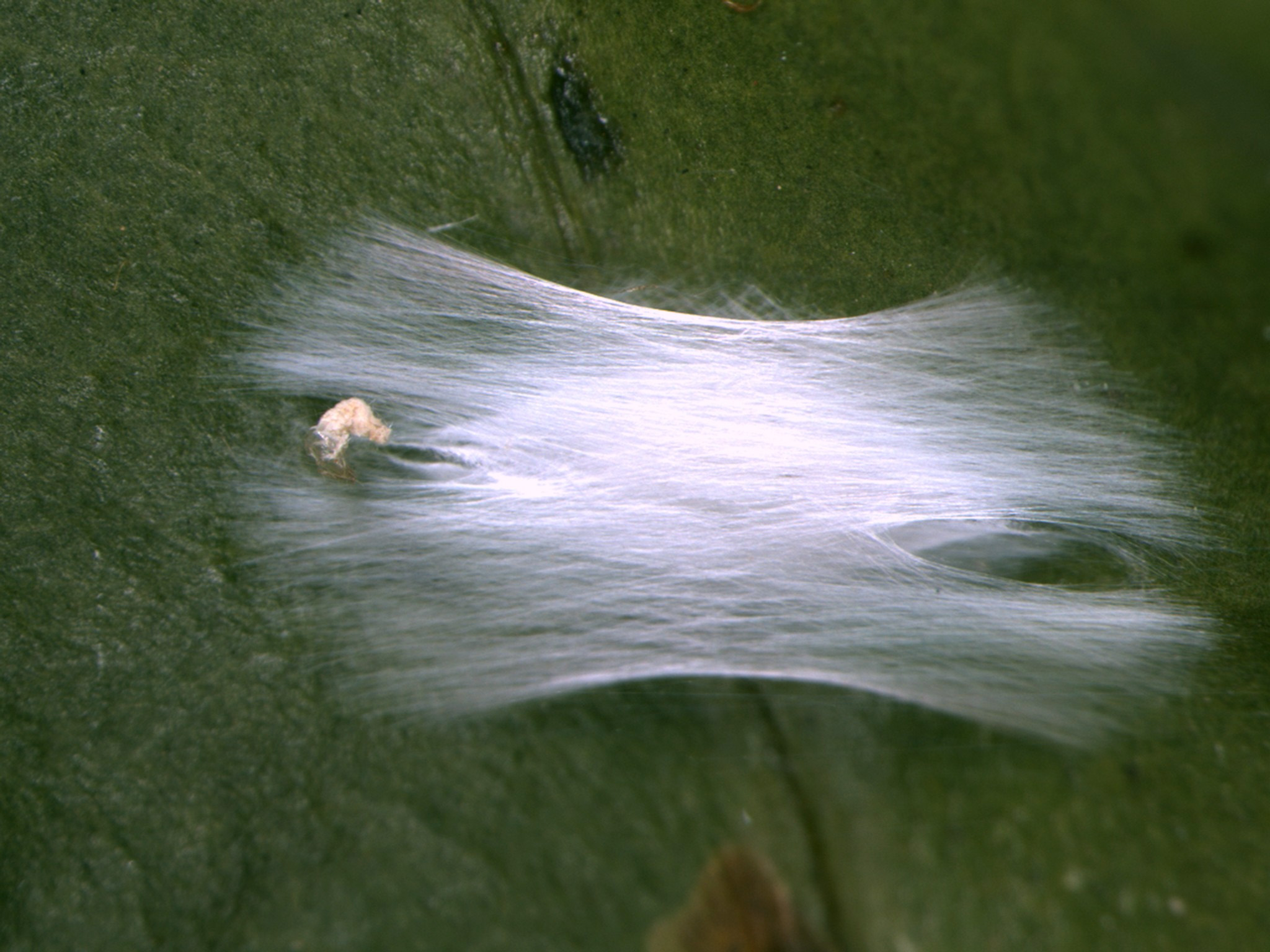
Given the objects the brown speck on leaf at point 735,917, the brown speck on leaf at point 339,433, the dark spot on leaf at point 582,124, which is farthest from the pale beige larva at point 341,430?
the brown speck on leaf at point 735,917

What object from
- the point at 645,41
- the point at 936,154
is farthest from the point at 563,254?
the point at 936,154

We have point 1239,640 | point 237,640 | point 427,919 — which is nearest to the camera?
point 427,919

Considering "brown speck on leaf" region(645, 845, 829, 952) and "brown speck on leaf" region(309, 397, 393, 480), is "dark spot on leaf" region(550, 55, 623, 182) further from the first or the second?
"brown speck on leaf" region(645, 845, 829, 952)

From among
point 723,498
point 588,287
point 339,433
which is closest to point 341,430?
Result: point 339,433

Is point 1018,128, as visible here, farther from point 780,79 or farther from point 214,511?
point 214,511

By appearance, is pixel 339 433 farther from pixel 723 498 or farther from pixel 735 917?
pixel 735 917

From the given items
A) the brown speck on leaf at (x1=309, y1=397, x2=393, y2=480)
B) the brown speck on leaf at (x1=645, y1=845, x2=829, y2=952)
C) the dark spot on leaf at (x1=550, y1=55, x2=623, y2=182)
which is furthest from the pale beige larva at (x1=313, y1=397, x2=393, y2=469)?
the brown speck on leaf at (x1=645, y1=845, x2=829, y2=952)

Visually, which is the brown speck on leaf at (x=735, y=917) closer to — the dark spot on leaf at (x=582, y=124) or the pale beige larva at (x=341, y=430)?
the pale beige larva at (x=341, y=430)

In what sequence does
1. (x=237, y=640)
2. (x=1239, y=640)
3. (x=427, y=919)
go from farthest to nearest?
(x=1239, y=640)
(x=237, y=640)
(x=427, y=919)

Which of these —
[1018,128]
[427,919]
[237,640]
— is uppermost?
[1018,128]
